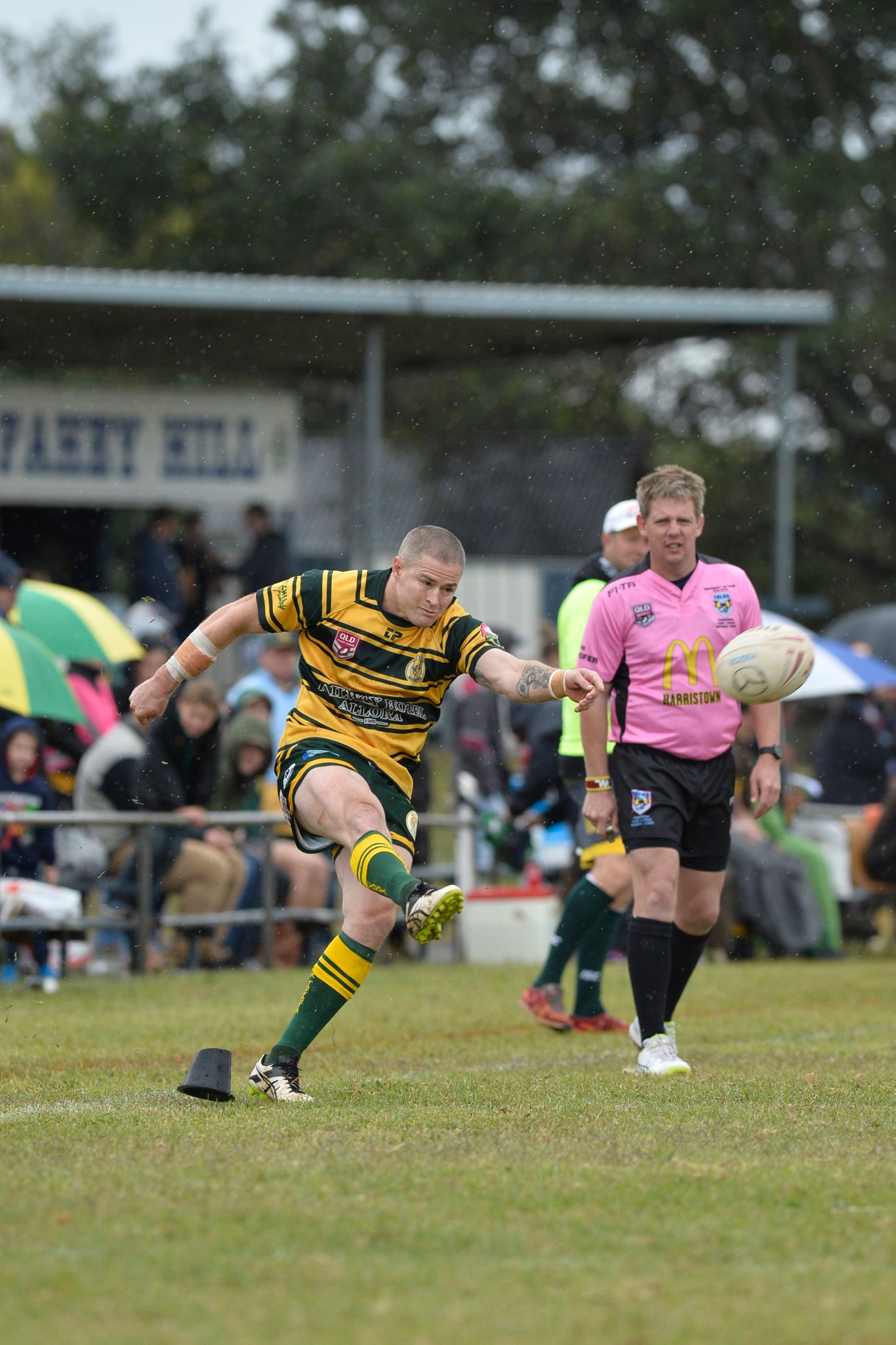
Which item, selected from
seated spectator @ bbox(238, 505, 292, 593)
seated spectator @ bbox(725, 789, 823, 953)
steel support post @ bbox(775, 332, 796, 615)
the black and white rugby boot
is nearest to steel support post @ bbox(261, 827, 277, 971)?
seated spectator @ bbox(725, 789, 823, 953)

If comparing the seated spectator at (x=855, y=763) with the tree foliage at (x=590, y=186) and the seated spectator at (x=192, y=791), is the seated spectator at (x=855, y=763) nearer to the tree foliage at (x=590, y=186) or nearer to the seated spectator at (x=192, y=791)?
the seated spectator at (x=192, y=791)

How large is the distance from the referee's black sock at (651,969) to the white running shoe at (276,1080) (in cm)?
144

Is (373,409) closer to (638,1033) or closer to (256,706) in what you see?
(256,706)

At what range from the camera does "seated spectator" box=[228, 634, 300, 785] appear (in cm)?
1337

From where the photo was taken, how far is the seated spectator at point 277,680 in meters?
13.4

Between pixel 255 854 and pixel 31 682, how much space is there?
223cm

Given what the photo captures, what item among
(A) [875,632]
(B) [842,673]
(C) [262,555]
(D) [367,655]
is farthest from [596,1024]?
(A) [875,632]

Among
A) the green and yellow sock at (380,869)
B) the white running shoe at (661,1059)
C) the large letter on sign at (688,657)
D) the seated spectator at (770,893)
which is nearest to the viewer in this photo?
the green and yellow sock at (380,869)


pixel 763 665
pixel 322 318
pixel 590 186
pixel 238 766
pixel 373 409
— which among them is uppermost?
pixel 590 186

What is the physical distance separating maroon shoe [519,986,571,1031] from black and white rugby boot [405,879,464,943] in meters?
3.07

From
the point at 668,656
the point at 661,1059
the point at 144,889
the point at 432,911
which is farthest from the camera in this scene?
the point at 144,889

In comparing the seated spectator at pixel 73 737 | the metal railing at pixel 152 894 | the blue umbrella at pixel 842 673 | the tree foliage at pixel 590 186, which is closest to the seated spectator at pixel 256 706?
the metal railing at pixel 152 894

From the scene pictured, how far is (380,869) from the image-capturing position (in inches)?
231

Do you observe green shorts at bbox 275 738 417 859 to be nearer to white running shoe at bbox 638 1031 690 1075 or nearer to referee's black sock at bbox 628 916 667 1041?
referee's black sock at bbox 628 916 667 1041
